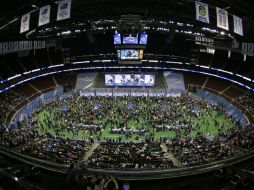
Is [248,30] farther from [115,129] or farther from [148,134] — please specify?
[115,129]

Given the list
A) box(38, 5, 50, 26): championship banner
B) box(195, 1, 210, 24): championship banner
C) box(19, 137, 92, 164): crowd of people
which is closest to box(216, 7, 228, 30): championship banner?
box(195, 1, 210, 24): championship banner

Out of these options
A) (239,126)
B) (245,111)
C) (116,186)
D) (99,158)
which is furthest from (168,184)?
(245,111)

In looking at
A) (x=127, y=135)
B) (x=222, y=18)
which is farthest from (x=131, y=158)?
(x=127, y=135)

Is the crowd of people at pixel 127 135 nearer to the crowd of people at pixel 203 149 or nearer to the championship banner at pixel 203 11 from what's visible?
the crowd of people at pixel 203 149

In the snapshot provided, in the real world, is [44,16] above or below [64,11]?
below

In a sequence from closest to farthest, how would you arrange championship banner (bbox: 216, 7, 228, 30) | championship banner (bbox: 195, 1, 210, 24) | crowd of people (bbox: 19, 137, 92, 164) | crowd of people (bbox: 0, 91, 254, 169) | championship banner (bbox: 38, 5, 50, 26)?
crowd of people (bbox: 19, 137, 92, 164) → crowd of people (bbox: 0, 91, 254, 169) → championship banner (bbox: 216, 7, 228, 30) → championship banner (bbox: 195, 1, 210, 24) → championship banner (bbox: 38, 5, 50, 26)

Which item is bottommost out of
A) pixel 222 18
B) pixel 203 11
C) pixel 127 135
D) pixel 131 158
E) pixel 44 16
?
pixel 131 158

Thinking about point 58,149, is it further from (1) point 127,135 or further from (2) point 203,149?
(1) point 127,135

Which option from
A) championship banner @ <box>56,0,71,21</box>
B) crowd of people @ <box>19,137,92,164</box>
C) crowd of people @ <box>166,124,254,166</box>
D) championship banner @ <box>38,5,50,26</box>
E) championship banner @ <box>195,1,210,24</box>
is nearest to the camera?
crowd of people @ <box>19,137,92,164</box>

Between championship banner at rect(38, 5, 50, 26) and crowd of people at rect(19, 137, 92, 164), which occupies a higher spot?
championship banner at rect(38, 5, 50, 26)

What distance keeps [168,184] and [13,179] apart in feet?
13.4

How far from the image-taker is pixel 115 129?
144 feet

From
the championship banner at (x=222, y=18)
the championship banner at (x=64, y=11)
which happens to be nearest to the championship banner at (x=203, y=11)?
the championship banner at (x=222, y=18)

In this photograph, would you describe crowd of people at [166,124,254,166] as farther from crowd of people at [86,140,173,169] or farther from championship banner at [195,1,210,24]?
championship banner at [195,1,210,24]
